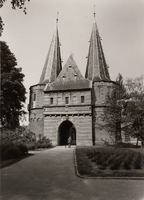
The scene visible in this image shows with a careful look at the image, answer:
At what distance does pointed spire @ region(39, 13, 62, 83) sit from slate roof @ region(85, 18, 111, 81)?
6.39 meters

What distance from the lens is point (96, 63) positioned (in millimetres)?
34344

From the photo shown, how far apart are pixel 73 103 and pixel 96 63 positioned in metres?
10.1

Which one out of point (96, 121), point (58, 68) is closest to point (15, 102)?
point (96, 121)

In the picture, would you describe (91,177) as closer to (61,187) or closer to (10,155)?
(61,187)

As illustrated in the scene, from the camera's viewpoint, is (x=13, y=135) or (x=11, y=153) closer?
(x=11, y=153)

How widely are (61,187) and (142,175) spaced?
13.3ft

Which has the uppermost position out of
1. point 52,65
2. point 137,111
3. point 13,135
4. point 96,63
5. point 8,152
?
point 52,65

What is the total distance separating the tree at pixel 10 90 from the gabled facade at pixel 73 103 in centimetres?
1323

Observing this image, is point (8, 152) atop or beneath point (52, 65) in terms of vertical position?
beneath

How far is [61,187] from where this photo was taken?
737 cm

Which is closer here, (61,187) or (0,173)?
(61,187)

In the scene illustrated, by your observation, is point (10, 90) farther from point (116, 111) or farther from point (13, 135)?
point (116, 111)

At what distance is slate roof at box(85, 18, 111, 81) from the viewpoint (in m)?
33.2

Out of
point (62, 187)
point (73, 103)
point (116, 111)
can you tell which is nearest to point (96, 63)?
point (73, 103)
